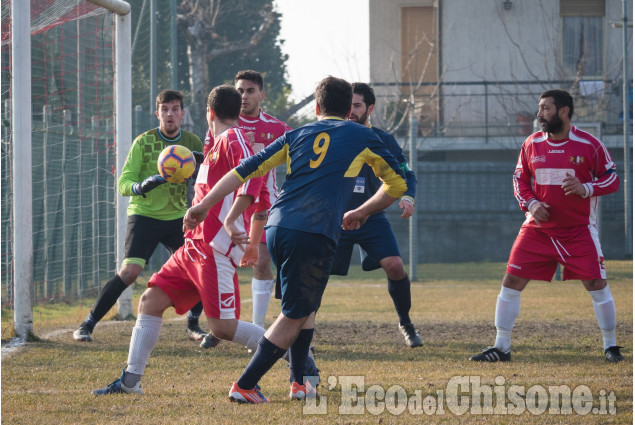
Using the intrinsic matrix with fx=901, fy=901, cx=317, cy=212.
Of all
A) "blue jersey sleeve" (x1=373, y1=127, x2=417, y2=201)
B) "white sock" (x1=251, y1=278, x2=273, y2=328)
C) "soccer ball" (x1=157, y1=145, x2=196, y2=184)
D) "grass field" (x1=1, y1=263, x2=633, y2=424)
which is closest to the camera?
"grass field" (x1=1, y1=263, x2=633, y2=424)

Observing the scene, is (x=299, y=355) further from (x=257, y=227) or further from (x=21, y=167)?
(x=21, y=167)

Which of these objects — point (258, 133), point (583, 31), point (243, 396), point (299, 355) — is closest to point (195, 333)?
point (258, 133)

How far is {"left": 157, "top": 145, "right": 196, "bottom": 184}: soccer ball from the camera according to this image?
6.46 metres

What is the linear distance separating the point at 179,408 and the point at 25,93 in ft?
13.5

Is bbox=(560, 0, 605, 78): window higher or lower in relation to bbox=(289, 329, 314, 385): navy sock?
higher

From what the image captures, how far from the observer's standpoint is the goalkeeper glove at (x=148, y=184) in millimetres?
6578

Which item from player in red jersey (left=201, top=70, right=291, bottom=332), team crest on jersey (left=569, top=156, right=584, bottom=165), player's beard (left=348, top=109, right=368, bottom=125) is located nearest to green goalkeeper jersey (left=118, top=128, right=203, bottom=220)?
player in red jersey (left=201, top=70, right=291, bottom=332)

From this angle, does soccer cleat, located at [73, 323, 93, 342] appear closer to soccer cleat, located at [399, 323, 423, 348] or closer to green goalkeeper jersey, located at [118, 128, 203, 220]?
green goalkeeper jersey, located at [118, 128, 203, 220]

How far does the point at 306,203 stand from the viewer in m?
4.98

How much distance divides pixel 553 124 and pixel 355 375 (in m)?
2.60

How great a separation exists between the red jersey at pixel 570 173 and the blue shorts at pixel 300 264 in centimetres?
274

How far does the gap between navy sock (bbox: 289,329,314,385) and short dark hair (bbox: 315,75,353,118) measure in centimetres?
137

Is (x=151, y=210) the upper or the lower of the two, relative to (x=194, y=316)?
upper

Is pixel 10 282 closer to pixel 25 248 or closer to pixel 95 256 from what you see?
pixel 25 248
